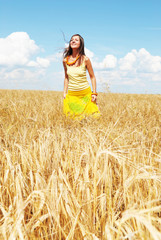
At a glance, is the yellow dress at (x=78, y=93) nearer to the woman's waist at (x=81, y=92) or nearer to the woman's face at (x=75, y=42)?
the woman's waist at (x=81, y=92)

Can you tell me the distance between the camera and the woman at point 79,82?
10.5ft

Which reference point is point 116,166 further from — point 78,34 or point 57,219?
point 78,34

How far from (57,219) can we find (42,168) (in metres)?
0.48

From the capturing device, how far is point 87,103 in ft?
10.4

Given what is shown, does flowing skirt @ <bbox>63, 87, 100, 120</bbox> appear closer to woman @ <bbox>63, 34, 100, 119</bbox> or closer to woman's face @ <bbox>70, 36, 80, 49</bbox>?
woman @ <bbox>63, 34, 100, 119</bbox>

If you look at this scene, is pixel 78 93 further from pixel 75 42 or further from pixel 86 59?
pixel 75 42

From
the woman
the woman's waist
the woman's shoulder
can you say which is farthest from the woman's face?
the woman's waist

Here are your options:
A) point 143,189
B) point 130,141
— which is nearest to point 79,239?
point 143,189

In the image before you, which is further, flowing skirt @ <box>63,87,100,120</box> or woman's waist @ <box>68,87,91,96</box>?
woman's waist @ <box>68,87,91,96</box>

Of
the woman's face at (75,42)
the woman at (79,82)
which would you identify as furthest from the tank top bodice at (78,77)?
the woman's face at (75,42)

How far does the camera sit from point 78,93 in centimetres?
328

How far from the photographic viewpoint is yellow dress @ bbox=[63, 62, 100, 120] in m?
3.18

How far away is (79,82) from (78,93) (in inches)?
6.9

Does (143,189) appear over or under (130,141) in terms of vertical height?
under
